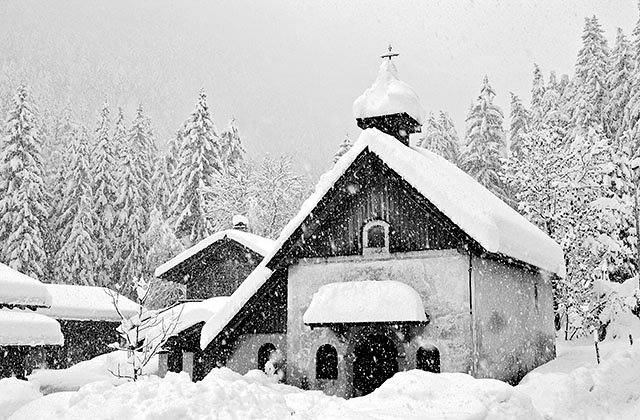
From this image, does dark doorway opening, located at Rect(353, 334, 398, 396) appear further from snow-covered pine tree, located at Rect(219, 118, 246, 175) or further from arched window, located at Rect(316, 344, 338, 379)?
snow-covered pine tree, located at Rect(219, 118, 246, 175)

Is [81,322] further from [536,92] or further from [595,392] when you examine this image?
[536,92]

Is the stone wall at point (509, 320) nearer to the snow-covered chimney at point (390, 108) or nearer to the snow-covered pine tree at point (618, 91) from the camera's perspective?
the snow-covered chimney at point (390, 108)

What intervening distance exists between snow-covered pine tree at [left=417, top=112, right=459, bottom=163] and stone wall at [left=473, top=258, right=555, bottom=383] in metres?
27.2

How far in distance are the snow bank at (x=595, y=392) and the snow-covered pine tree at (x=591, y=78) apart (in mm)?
27113

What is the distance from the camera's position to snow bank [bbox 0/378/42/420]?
456 inches

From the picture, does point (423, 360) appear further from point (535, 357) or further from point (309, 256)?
point (535, 357)

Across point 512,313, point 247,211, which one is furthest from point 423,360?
point 247,211

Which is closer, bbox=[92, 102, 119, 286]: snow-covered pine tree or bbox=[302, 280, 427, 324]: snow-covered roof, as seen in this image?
bbox=[302, 280, 427, 324]: snow-covered roof

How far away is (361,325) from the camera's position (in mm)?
17000

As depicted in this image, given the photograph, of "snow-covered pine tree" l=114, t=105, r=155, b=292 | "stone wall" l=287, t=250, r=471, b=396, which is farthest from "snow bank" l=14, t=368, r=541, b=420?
"snow-covered pine tree" l=114, t=105, r=155, b=292

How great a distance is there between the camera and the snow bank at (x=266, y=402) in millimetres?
8445

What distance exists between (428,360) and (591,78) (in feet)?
99.6

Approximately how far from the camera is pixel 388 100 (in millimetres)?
21234

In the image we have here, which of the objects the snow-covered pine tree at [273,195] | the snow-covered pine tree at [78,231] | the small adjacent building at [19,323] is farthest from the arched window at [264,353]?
the snow-covered pine tree at [78,231]
